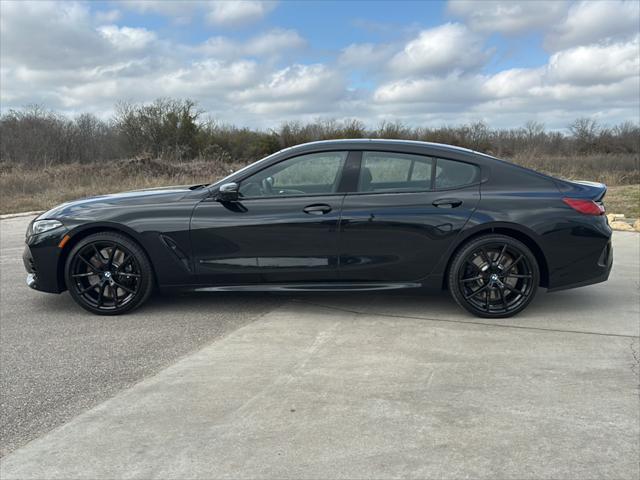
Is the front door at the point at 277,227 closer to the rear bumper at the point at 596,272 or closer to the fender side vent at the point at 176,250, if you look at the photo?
the fender side vent at the point at 176,250

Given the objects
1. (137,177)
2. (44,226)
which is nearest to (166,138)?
(137,177)

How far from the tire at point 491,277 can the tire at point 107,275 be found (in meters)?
2.66

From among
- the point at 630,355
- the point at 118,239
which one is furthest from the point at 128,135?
the point at 630,355

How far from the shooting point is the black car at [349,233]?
16.1 ft

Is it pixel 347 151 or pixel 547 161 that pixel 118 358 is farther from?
pixel 547 161

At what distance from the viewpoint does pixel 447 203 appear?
492 cm

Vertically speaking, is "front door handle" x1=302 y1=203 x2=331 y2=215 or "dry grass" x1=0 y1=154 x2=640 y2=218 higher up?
"dry grass" x1=0 y1=154 x2=640 y2=218

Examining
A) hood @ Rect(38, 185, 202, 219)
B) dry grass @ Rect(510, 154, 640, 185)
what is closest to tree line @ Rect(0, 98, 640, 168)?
dry grass @ Rect(510, 154, 640, 185)

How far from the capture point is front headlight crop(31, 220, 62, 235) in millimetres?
5125

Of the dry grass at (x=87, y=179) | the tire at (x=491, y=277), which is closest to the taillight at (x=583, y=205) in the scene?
the tire at (x=491, y=277)

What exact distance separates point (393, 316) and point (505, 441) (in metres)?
2.26

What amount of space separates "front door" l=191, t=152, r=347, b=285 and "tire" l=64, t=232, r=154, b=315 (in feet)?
1.80

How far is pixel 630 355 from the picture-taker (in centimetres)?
405

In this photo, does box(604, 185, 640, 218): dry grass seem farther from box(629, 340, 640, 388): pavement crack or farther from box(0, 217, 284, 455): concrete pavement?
box(0, 217, 284, 455): concrete pavement
